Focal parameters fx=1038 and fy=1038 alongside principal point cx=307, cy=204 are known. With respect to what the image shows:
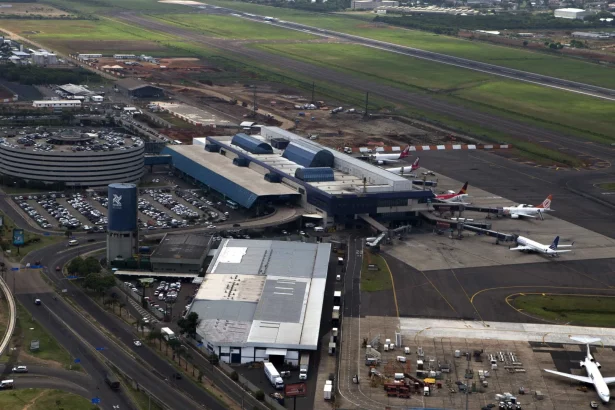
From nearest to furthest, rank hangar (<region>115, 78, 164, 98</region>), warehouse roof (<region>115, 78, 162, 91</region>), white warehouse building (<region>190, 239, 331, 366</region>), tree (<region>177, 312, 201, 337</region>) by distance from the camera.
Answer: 1. white warehouse building (<region>190, 239, 331, 366</region>)
2. tree (<region>177, 312, 201, 337</region>)
3. hangar (<region>115, 78, 164, 98</region>)
4. warehouse roof (<region>115, 78, 162, 91</region>)

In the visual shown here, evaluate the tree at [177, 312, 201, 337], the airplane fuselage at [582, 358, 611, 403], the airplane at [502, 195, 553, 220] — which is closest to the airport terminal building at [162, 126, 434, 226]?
the airplane at [502, 195, 553, 220]

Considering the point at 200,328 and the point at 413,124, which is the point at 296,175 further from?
the point at 413,124

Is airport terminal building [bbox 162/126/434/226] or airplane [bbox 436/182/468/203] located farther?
airplane [bbox 436/182/468/203]

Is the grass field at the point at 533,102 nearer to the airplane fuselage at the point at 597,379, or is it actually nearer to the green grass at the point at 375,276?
the green grass at the point at 375,276

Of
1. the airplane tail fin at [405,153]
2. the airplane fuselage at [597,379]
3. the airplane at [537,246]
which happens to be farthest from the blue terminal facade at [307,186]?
the airplane fuselage at [597,379]

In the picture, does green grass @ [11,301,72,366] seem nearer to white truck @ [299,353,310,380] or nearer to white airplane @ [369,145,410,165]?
white truck @ [299,353,310,380]

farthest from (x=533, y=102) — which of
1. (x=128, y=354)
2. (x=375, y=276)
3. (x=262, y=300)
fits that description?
(x=128, y=354)

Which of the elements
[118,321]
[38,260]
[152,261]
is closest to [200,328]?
[118,321]
